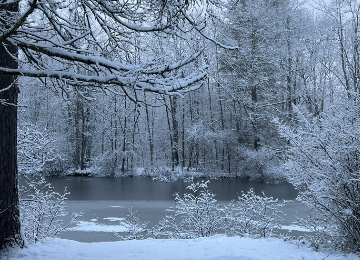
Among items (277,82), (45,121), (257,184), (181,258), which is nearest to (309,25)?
(277,82)

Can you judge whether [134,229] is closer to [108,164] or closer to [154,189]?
[154,189]

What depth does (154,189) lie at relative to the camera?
2041cm

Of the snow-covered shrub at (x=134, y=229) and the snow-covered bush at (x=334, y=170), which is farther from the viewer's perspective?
the snow-covered shrub at (x=134, y=229)

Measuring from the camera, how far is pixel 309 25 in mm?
21344

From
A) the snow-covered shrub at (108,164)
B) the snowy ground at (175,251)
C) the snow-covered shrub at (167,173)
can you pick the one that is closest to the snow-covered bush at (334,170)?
the snowy ground at (175,251)

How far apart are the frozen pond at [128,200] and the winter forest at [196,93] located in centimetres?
176

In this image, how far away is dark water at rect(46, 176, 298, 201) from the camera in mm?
17391

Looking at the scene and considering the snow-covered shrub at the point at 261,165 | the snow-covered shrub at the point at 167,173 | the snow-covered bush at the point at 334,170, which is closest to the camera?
the snow-covered bush at the point at 334,170

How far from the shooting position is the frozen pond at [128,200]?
418 inches

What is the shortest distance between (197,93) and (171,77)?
93.0ft

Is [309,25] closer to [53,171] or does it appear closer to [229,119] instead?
[229,119]

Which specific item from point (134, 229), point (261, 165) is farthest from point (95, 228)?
point (261, 165)

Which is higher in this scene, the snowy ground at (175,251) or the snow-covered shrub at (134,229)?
the snowy ground at (175,251)

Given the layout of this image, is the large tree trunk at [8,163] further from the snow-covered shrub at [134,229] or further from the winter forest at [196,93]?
the snow-covered shrub at [134,229]
